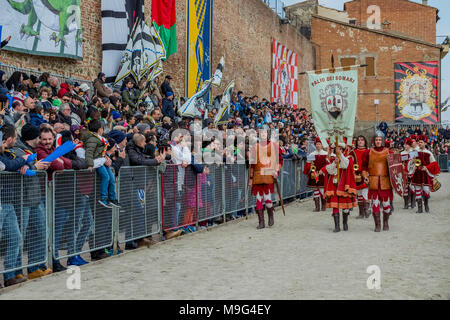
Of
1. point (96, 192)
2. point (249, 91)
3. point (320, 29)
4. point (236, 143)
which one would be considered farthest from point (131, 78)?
point (320, 29)

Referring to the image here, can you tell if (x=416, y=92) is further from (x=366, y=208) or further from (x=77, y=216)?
(x=77, y=216)

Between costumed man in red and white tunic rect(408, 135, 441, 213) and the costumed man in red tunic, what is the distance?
501cm

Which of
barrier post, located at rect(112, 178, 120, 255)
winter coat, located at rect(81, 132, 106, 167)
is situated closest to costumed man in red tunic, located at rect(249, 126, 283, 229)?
barrier post, located at rect(112, 178, 120, 255)

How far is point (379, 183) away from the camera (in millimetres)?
10758

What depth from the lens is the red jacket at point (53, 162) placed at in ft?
21.1

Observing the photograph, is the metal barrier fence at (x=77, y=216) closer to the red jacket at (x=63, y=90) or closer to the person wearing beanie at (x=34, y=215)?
the person wearing beanie at (x=34, y=215)

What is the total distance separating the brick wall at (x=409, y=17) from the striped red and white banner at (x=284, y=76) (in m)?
16.6

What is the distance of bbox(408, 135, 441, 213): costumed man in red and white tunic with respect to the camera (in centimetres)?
1441

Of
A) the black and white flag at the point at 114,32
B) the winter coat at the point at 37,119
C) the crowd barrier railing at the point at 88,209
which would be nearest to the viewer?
the crowd barrier railing at the point at 88,209

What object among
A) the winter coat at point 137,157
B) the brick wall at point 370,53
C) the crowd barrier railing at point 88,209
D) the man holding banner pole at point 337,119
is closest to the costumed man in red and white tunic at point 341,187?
the man holding banner pole at point 337,119

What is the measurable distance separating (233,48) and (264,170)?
57.4 ft

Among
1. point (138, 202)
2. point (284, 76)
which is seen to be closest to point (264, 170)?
point (138, 202)

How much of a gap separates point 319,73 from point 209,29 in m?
14.0

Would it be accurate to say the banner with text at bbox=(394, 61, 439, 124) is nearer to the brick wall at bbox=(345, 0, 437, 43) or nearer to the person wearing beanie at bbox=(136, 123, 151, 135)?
the brick wall at bbox=(345, 0, 437, 43)
